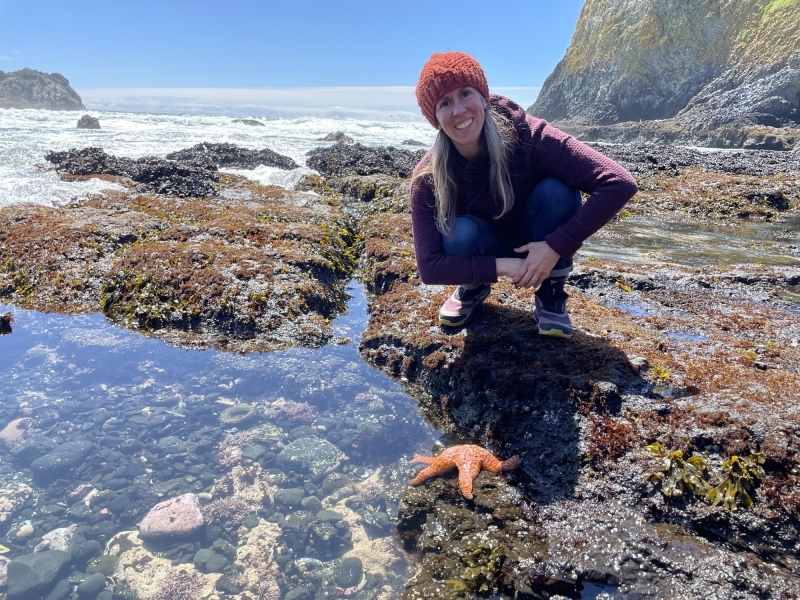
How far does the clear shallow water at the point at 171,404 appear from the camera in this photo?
10.5ft

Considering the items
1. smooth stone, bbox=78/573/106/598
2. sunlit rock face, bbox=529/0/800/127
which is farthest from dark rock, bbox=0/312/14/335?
sunlit rock face, bbox=529/0/800/127

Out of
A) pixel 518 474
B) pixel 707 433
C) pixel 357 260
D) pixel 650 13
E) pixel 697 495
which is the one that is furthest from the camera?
pixel 650 13

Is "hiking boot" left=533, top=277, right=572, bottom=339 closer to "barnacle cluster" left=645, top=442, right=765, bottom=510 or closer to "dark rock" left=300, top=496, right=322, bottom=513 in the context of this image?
"barnacle cluster" left=645, top=442, right=765, bottom=510

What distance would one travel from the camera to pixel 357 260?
7582mm

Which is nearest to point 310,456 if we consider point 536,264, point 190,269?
point 536,264

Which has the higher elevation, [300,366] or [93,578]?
[300,366]

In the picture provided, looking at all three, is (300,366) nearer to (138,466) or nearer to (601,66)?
(138,466)

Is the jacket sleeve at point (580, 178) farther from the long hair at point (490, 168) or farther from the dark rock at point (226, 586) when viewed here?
the dark rock at point (226, 586)

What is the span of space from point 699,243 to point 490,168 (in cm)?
698

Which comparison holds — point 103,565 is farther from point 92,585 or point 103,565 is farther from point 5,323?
point 5,323

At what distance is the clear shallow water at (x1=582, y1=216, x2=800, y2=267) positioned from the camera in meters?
7.38

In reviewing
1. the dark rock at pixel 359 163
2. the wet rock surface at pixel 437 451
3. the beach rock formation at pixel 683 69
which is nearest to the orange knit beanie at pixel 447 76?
the wet rock surface at pixel 437 451

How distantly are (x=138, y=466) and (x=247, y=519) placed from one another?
1004mm

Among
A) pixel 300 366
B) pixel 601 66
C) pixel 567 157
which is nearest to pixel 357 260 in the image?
pixel 300 366
